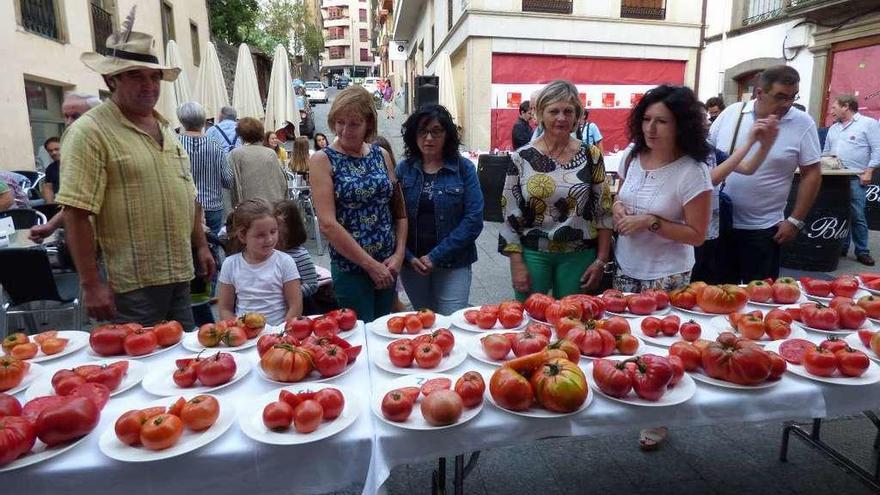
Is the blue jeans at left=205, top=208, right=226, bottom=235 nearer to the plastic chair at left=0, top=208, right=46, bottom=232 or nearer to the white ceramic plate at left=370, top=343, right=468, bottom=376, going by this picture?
the plastic chair at left=0, top=208, right=46, bottom=232

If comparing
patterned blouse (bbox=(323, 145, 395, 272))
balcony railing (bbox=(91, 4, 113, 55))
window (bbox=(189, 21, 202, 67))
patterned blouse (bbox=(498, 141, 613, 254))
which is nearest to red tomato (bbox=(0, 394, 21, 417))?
patterned blouse (bbox=(323, 145, 395, 272))

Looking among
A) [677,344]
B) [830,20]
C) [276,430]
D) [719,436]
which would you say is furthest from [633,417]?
[830,20]

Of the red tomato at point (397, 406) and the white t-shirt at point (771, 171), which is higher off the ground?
the white t-shirt at point (771, 171)

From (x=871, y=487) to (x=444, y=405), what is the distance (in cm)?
234

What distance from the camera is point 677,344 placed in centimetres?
183

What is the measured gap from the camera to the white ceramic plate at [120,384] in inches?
65.0

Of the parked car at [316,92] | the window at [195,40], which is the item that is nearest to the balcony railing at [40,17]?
the window at [195,40]

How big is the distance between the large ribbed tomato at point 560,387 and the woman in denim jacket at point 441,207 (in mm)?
1507

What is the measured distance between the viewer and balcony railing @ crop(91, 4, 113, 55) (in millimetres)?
11164

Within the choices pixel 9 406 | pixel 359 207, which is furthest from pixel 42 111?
pixel 9 406

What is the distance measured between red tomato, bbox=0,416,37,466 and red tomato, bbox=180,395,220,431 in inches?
13.6

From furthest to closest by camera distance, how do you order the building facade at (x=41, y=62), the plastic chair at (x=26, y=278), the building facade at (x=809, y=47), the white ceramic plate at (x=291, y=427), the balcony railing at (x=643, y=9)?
the balcony railing at (x=643, y=9), the building facade at (x=809, y=47), the building facade at (x=41, y=62), the plastic chair at (x=26, y=278), the white ceramic plate at (x=291, y=427)

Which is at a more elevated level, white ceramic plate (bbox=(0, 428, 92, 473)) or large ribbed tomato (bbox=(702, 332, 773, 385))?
large ribbed tomato (bbox=(702, 332, 773, 385))

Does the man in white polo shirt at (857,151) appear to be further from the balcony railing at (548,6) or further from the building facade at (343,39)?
the building facade at (343,39)
